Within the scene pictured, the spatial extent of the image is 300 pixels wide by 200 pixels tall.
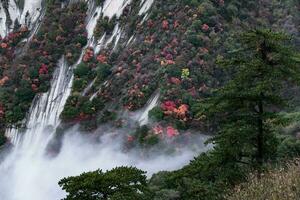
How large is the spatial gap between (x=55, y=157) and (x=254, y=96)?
35216mm

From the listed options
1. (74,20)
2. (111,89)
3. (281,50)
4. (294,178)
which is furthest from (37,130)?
(294,178)

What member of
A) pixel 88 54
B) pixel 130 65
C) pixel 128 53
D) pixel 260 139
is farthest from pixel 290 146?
pixel 88 54

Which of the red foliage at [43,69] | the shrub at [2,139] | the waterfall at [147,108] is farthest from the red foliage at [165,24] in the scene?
the shrub at [2,139]

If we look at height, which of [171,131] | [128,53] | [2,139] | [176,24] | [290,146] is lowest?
[290,146]

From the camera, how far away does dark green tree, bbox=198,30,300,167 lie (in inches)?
689

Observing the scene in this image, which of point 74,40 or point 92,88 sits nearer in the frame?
point 92,88

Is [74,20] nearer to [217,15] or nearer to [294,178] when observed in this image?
[217,15]

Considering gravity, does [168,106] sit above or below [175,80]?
below

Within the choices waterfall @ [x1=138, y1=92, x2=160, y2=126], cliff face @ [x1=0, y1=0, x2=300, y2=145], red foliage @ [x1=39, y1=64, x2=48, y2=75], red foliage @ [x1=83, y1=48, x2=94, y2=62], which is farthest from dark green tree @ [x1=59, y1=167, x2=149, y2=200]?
red foliage @ [x1=39, y1=64, x2=48, y2=75]

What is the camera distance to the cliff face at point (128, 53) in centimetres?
4766

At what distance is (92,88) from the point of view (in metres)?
53.2

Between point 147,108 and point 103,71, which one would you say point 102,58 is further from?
point 147,108

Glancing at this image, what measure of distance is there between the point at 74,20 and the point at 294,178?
54110 mm

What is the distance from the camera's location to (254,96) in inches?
698
